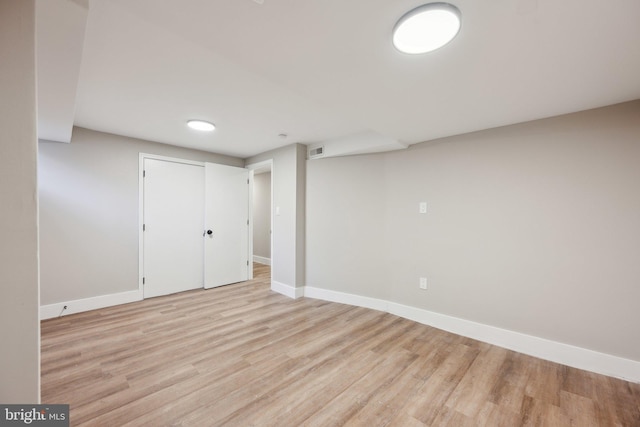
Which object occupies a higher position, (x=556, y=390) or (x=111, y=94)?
(x=111, y=94)

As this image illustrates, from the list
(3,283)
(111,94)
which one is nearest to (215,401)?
(3,283)

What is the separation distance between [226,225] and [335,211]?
6.72 ft

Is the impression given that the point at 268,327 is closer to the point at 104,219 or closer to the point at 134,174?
the point at 104,219

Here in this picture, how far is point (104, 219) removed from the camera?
322 cm

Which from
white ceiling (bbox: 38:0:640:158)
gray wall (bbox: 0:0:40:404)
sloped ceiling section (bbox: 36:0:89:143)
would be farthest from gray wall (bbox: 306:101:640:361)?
gray wall (bbox: 0:0:40:404)

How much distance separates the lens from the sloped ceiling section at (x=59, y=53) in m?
1.12

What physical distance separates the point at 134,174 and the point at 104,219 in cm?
71

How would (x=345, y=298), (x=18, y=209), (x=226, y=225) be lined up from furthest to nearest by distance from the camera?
1. (x=226, y=225)
2. (x=345, y=298)
3. (x=18, y=209)

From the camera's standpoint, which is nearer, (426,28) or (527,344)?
(426,28)

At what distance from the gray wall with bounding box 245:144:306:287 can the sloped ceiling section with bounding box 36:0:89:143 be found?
2375mm

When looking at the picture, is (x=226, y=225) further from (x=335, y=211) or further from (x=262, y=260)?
(x=262, y=260)

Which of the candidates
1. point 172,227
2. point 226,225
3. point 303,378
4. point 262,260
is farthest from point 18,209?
point 262,260

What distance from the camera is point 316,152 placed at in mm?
3645

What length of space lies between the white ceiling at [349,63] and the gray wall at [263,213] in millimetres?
3763
